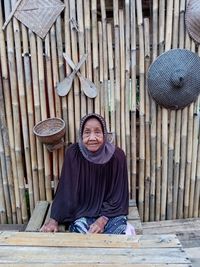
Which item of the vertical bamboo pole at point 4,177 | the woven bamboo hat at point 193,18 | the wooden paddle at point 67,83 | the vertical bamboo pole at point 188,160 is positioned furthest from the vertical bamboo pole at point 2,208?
the woven bamboo hat at point 193,18

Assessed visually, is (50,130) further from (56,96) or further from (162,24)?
(162,24)

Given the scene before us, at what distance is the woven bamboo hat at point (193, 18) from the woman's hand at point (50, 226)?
6.27 ft

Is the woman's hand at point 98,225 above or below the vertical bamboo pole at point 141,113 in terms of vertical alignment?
below

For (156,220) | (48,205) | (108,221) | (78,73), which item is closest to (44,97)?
(78,73)

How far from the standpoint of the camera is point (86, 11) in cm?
245

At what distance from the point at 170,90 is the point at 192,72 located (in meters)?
0.24

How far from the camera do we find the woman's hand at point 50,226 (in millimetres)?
2211

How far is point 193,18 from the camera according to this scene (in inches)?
97.2

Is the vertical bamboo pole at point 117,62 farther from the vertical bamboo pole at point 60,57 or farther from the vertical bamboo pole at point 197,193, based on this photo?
the vertical bamboo pole at point 197,193

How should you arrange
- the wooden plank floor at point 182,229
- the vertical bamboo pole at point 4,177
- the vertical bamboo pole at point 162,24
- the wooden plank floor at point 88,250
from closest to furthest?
the wooden plank floor at point 88,250, the vertical bamboo pole at point 162,24, the vertical bamboo pole at point 4,177, the wooden plank floor at point 182,229

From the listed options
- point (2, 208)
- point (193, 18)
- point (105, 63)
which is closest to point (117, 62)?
point (105, 63)

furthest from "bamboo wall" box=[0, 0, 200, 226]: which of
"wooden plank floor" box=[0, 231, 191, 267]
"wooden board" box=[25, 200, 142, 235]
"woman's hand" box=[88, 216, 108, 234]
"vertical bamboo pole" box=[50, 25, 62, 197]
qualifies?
"wooden plank floor" box=[0, 231, 191, 267]

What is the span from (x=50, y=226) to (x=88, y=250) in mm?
582

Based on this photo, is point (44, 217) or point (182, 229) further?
point (182, 229)
